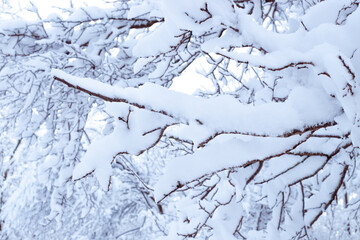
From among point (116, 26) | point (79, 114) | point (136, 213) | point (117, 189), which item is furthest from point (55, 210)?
point (136, 213)

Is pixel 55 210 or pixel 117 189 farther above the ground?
pixel 117 189

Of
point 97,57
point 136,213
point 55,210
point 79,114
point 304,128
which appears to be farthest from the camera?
point 136,213

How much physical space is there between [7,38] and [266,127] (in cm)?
255

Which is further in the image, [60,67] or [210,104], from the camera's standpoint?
[60,67]

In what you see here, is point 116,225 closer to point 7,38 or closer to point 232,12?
point 7,38

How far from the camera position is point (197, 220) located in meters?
1.64

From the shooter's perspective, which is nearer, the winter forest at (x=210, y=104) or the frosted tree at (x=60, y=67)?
the winter forest at (x=210, y=104)

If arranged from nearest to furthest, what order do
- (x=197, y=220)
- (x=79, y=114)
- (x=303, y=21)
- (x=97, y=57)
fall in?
(x=303, y=21), (x=197, y=220), (x=97, y=57), (x=79, y=114)

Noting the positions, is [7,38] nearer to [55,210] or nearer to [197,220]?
[55,210]

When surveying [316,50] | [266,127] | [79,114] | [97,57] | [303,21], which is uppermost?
[97,57]

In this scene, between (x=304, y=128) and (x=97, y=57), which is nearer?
(x=304, y=128)

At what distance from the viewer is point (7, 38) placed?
2.76m

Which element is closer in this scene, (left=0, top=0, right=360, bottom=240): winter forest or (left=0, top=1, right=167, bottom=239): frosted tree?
(left=0, top=0, right=360, bottom=240): winter forest

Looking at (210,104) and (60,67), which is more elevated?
(60,67)
